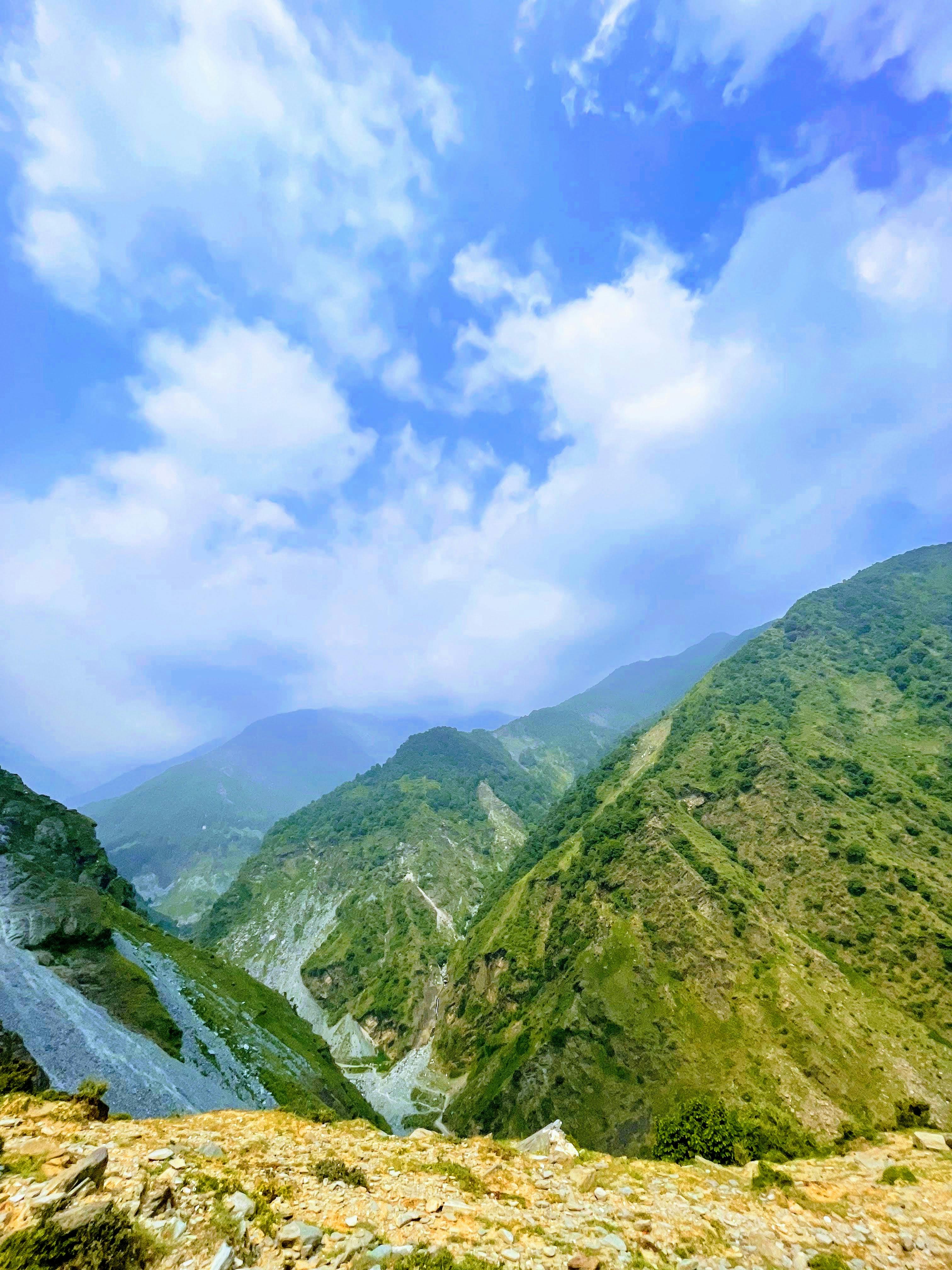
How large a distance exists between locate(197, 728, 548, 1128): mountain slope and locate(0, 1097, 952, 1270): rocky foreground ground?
10970 cm

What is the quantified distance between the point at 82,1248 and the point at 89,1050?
3028 centimetres

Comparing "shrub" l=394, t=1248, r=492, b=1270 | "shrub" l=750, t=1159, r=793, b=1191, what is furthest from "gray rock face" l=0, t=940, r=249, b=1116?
"shrub" l=750, t=1159, r=793, b=1191

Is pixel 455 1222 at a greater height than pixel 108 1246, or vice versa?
pixel 108 1246

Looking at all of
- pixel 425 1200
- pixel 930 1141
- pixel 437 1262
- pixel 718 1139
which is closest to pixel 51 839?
pixel 425 1200

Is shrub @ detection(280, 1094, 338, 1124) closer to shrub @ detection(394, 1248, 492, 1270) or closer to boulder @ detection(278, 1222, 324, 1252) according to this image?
boulder @ detection(278, 1222, 324, 1252)

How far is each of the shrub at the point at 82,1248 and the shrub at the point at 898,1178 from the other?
25.9 metres

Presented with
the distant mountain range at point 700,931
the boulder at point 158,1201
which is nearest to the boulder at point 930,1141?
the distant mountain range at point 700,931

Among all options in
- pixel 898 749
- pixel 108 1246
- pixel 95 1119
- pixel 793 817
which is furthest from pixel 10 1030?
pixel 898 749

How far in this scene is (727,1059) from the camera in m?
58.3

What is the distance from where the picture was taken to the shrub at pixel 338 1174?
46.8 feet

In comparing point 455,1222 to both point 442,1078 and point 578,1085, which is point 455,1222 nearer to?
point 578,1085

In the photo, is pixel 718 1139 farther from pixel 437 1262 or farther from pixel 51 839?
pixel 51 839

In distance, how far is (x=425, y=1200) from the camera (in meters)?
13.9

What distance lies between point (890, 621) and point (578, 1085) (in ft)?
522
